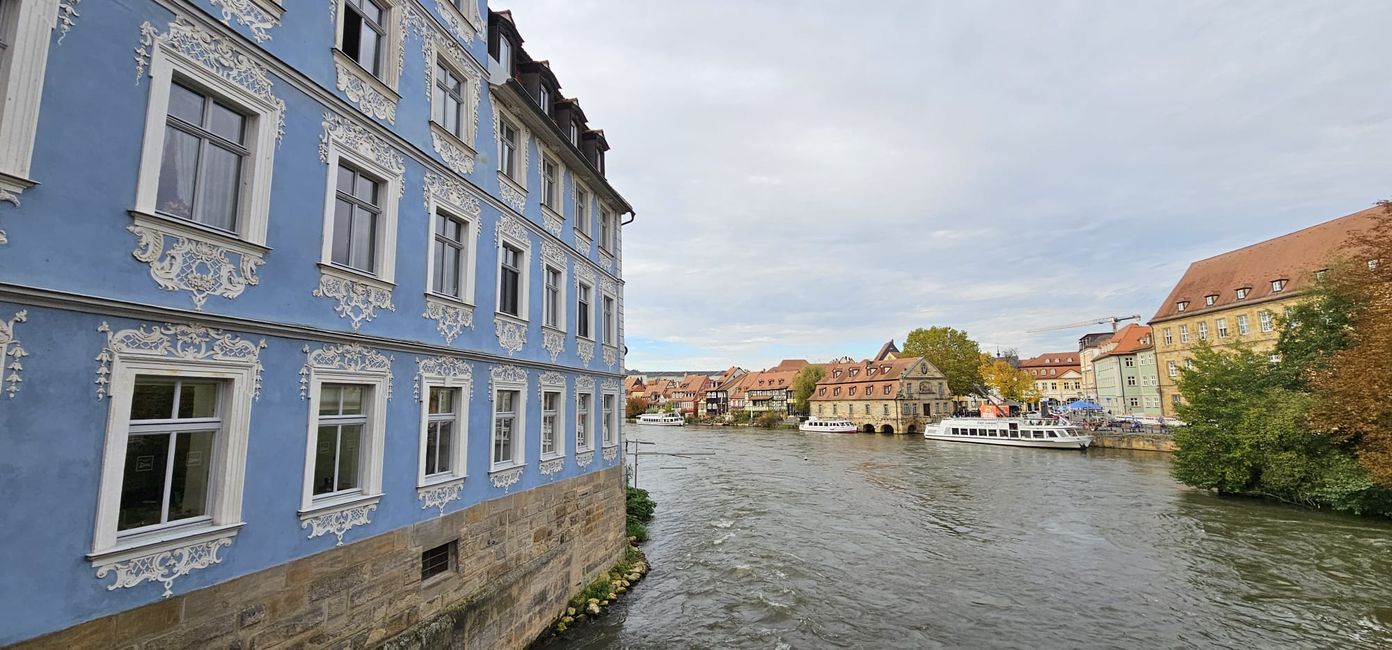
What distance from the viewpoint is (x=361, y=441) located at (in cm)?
609

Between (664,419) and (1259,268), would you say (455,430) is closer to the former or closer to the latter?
(1259,268)

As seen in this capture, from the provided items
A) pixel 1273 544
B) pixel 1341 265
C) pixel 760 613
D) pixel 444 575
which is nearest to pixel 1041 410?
pixel 1341 265

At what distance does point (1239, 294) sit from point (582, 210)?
50.5 metres

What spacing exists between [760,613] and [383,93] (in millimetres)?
10431

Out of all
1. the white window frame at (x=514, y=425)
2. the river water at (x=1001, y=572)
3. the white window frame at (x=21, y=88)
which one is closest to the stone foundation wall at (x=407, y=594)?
the white window frame at (x=514, y=425)

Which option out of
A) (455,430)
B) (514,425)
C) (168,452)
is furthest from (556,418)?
(168,452)

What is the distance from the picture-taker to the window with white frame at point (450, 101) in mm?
7574

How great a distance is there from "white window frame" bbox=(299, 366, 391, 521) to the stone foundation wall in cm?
45

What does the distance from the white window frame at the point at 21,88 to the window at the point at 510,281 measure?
521cm

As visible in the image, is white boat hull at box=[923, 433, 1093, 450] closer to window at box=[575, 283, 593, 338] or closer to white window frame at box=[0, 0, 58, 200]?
window at box=[575, 283, 593, 338]

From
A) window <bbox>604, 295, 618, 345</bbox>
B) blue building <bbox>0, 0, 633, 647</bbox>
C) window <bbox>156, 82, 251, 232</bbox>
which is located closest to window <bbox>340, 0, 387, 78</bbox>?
blue building <bbox>0, 0, 633, 647</bbox>

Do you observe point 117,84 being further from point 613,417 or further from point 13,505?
point 613,417

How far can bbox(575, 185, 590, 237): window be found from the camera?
1194cm

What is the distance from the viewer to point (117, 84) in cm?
398
